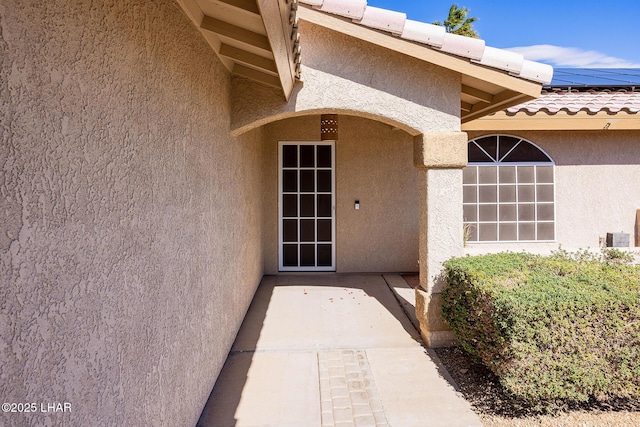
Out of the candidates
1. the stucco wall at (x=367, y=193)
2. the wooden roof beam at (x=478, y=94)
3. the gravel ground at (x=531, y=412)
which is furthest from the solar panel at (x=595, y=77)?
the gravel ground at (x=531, y=412)

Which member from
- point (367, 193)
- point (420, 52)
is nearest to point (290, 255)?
point (367, 193)

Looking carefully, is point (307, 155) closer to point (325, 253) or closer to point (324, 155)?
point (324, 155)

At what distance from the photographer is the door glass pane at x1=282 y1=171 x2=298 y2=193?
10.7 metres

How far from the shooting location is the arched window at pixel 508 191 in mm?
10273

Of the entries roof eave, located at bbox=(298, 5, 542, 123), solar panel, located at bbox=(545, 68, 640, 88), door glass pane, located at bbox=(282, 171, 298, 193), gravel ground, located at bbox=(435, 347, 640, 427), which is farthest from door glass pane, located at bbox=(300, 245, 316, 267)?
solar panel, located at bbox=(545, 68, 640, 88)

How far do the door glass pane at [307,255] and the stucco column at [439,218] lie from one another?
5095 millimetres

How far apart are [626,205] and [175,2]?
37.9 ft

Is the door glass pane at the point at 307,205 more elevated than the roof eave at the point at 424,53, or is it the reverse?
the roof eave at the point at 424,53

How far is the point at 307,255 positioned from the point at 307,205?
135 centimetres

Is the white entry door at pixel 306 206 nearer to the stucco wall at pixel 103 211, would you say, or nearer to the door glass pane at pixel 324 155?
the door glass pane at pixel 324 155

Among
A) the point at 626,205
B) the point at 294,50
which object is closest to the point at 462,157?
the point at 294,50

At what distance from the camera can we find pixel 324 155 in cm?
1064

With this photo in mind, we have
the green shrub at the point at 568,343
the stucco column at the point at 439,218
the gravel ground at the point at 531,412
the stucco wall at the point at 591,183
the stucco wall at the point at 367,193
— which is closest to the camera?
the green shrub at the point at 568,343

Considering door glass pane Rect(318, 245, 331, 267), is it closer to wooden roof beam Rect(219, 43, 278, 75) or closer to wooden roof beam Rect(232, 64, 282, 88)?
wooden roof beam Rect(232, 64, 282, 88)
